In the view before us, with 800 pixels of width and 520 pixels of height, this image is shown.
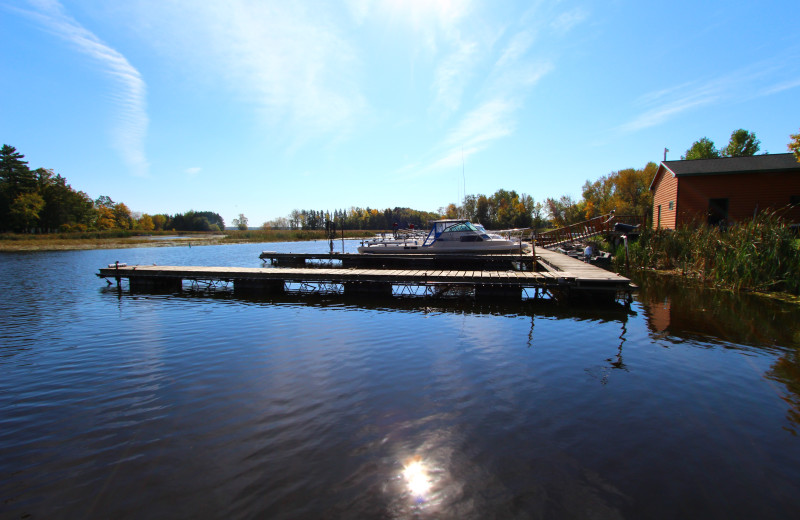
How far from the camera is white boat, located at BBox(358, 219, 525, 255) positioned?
72.8 ft

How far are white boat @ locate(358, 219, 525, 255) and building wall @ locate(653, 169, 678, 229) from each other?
948 cm

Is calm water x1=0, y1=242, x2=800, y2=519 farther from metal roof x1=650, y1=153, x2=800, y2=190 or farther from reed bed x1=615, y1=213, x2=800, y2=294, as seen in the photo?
metal roof x1=650, y1=153, x2=800, y2=190

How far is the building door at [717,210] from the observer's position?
2167 cm

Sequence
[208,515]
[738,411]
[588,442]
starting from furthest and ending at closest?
[738,411] → [588,442] → [208,515]

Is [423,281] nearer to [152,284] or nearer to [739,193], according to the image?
[152,284]

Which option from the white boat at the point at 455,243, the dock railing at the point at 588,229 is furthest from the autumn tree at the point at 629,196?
the white boat at the point at 455,243

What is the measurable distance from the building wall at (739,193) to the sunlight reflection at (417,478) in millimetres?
22806

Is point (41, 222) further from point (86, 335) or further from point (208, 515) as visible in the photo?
point (208, 515)

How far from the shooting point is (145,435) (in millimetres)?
4773

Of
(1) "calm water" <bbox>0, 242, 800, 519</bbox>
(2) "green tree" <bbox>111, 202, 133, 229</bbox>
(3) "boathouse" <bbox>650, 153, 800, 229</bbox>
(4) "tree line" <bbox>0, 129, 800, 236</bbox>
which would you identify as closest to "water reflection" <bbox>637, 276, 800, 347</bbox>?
(1) "calm water" <bbox>0, 242, 800, 519</bbox>

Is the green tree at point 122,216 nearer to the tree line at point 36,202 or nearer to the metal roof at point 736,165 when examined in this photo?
the tree line at point 36,202

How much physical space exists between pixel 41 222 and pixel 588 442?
89.0 metres

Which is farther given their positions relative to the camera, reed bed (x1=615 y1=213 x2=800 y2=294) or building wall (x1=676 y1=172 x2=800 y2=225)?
building wall (x1=676 y1=172 x2=800 y2=225)

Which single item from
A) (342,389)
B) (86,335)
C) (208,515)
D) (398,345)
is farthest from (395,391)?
(86,335)
